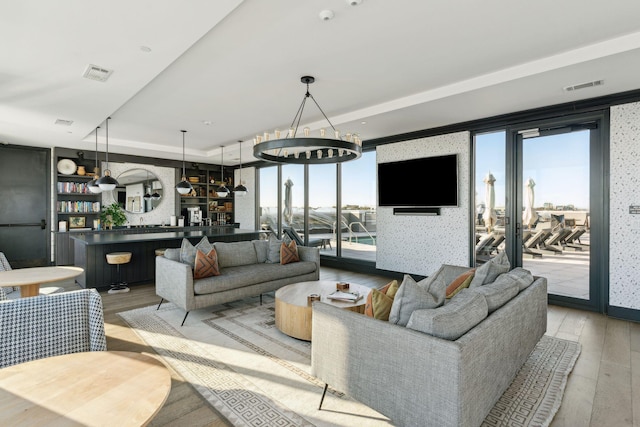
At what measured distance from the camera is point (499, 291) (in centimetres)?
233

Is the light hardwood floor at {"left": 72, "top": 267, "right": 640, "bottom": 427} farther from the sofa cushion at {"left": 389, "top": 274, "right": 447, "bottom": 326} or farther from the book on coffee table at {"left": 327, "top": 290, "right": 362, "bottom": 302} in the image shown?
the book on coffee table at {"left": 327, "top": 290, "right": 362, "bottom": 302}

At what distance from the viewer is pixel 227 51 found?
10.6 ft

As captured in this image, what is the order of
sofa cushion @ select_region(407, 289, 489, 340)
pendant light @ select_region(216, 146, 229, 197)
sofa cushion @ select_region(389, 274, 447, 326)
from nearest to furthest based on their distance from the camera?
sofa cushion @ select_region(407, 289, 489, 340)
sofa cushion @ select_region(389, 274, 447, 326)
pendant light @ select_region(216, 146, 229, 197)

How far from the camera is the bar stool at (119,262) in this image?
16.7 ft

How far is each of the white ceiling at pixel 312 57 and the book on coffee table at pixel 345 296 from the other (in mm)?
2389

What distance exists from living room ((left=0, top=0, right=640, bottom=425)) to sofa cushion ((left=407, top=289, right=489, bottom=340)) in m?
1.05

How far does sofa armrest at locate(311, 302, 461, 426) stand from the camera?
1.66 metres

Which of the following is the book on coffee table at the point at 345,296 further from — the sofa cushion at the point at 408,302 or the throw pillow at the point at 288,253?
the throw pillow at the point at 288,253

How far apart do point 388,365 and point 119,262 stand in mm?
4711

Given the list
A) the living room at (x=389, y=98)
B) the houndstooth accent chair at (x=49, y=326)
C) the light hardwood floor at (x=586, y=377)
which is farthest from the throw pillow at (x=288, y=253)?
the houndstooth accent chair at (x=49, y=326)

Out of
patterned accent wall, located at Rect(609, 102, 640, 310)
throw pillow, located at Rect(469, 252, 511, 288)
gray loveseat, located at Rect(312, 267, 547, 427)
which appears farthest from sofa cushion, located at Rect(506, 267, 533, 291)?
patterned accent wall, located at Rect(609, 102, 640, 310)

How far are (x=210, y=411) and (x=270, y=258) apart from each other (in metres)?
3.00

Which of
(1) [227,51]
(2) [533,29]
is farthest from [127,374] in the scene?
(2) [533,29]

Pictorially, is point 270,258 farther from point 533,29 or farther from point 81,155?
point 81,155
